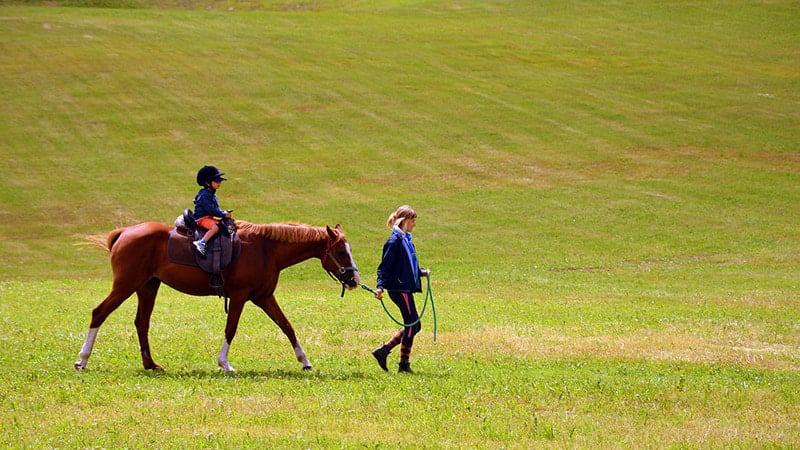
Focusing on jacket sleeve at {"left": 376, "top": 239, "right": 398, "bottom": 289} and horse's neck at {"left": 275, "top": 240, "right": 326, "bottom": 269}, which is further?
horse's neck at {"left": 275, "top": 240, "right": 326, "bottom": 269}

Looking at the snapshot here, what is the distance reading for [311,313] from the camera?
22.4 metres

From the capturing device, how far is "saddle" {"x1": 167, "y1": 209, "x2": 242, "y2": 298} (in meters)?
15.0

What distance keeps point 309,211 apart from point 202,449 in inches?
1305

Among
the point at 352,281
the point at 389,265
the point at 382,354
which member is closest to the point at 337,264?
the point at 352,281

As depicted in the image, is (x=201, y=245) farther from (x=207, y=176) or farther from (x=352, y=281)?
(x=352, y=281)

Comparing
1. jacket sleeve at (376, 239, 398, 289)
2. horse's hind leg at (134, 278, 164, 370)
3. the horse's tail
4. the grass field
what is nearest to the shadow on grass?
the grass field

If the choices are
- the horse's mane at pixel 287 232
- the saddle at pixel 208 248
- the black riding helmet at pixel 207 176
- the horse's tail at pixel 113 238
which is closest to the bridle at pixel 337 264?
the horse's mane at pixel 287 232

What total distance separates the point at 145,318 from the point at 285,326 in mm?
2416

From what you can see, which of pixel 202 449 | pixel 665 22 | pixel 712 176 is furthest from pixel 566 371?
pixel 665 22

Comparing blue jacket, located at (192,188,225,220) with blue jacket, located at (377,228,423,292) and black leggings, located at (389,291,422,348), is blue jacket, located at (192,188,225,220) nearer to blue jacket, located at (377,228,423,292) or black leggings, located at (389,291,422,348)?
blue jacket, located at (377,228,423,292)

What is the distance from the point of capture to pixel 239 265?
15.1 metres

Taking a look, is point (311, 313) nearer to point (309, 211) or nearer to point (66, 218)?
point (309, 211)

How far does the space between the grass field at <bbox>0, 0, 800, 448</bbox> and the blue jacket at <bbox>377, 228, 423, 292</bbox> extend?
55.6 inches

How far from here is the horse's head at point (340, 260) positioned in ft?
48.5
